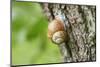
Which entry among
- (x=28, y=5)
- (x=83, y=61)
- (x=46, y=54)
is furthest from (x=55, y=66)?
(x=28, y=5)

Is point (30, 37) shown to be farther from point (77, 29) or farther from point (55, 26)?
point (77, 29)

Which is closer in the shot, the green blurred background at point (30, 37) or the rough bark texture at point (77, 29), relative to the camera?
the green blurred background at point (30, 37)

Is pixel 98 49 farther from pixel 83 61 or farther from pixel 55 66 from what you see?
pixel 55 66

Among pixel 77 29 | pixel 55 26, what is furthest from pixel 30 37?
pixel 77 29

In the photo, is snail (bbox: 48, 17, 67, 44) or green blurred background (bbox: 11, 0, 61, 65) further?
snail (bbox: 48, 17, 67, 44)
